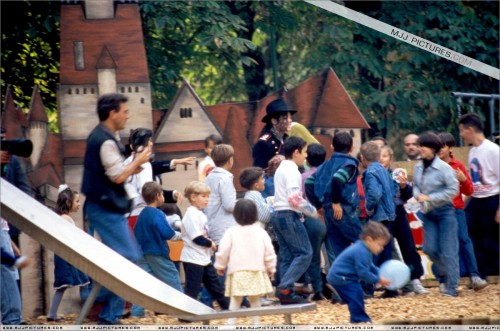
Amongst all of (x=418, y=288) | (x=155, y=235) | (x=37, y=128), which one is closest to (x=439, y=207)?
(x=418, y=288)

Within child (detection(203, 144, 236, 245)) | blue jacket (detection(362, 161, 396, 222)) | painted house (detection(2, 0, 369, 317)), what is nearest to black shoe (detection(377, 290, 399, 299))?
blue jacket (detection(362, 161, 396, 222))

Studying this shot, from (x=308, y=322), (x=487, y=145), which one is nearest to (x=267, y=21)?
(x=487, y=145)

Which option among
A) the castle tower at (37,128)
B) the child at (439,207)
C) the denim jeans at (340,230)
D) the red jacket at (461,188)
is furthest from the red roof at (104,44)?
the red jacket at (461,188)

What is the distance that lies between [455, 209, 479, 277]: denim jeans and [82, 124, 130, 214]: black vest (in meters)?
4.46

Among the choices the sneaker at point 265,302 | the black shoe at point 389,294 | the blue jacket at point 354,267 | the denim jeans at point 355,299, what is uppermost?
the blue jacket at point 354,267

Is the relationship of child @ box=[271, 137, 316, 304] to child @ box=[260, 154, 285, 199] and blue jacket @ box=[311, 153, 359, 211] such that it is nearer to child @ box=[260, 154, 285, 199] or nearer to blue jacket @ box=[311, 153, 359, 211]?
blue jacket @ box=[311, 153, 359, 211]

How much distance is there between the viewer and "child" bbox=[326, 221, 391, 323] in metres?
9.32

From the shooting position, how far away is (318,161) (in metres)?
12.0

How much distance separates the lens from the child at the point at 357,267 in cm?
932

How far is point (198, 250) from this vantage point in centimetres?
1059

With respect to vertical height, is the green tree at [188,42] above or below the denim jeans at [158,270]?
above

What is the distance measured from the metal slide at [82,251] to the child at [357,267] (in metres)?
1.43

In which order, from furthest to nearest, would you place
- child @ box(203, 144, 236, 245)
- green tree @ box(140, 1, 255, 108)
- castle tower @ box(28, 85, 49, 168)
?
green tree @ box(140, 1, 255, 108) < castle tower @ box(28, 85, 49, 168) < child @ box(203, 144, 236, 245)

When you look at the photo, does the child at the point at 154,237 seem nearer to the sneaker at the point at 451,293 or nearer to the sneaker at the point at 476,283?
the sneaker at the point at 451,293
